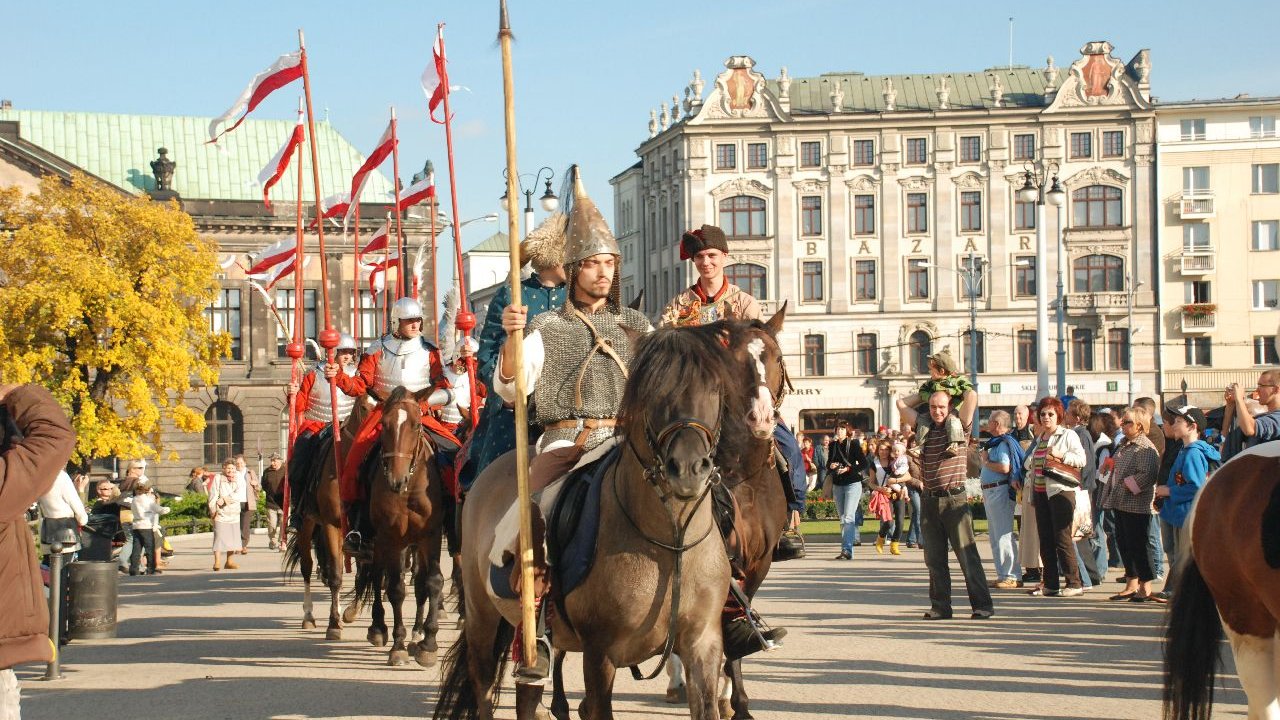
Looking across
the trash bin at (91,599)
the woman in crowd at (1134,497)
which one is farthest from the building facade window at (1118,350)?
the trash bin at (91,599)

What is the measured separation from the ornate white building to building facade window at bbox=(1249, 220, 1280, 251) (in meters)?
6.21

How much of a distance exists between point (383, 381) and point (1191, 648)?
8280 mm

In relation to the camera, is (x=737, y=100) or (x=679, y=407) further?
(x=737, y=100)

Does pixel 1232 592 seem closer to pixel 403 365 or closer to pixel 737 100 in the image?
pixel 403 365

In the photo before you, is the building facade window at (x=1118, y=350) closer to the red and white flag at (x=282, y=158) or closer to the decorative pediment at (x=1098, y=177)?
the decorative pediment at (x=1098, y=177)

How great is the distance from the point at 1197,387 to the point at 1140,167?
11238 mm

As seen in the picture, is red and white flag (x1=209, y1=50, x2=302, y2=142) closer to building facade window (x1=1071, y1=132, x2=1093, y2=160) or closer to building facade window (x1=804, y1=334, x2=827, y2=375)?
building facade window (x1=804, y1=334, x2=827, y2=375)

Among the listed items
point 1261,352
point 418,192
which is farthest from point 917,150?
point 418,192

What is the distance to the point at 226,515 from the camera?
2809 cm

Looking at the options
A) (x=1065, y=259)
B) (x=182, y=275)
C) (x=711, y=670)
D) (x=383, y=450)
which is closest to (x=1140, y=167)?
(x=1065, y=259)

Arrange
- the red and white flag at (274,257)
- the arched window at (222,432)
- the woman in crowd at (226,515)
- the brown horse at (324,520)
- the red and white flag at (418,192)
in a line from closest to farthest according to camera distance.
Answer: the brown horse at (324,520) → the red and white flag at (418,192) → the red and white flag at (274,257) → the woman in crowd at (226,515) → the arched window at (222,432)

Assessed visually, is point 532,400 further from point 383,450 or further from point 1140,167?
point 1140,167

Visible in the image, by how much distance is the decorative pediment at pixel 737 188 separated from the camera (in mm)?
83625

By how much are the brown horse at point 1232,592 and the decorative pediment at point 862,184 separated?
249ft
